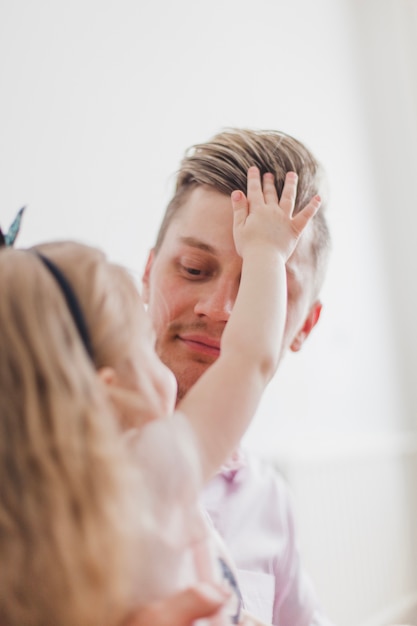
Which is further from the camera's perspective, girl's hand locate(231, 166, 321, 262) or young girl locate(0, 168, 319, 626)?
girl's hand locate(231, 166, 321, 262)

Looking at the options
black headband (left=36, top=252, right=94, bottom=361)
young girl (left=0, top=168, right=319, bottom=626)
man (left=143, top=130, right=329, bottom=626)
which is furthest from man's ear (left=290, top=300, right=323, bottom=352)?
black headband (left=36, top=252, right=94, bottom=361)

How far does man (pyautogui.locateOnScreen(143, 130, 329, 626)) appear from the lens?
1015mm

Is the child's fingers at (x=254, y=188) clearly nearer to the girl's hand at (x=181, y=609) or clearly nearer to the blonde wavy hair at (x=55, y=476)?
the blonde wavy hair at (x=55, y=476)

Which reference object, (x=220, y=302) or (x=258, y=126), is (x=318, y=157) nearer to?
(x=258, y=126)

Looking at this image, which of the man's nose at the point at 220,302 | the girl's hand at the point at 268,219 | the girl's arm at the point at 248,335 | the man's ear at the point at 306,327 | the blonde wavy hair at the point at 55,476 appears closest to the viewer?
the blonde wavy hair at the point at 55,476

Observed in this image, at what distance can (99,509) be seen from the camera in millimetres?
519

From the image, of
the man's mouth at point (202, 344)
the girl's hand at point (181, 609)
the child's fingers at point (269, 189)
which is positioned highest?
the child's fingers at point (269, 189)

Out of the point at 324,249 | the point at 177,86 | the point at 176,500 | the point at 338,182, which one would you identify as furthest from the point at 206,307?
the point at 338,182

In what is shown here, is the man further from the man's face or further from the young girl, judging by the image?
the young girl

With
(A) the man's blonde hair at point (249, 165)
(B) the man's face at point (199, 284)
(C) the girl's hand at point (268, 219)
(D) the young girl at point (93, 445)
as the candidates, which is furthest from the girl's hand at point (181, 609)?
(A) the man's blonde hair at point (249, 165)

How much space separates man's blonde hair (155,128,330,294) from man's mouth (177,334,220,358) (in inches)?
7.9

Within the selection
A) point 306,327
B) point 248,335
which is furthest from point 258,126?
point 248,335

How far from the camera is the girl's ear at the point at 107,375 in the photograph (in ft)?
1.89

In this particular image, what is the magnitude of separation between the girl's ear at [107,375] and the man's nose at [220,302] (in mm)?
402
